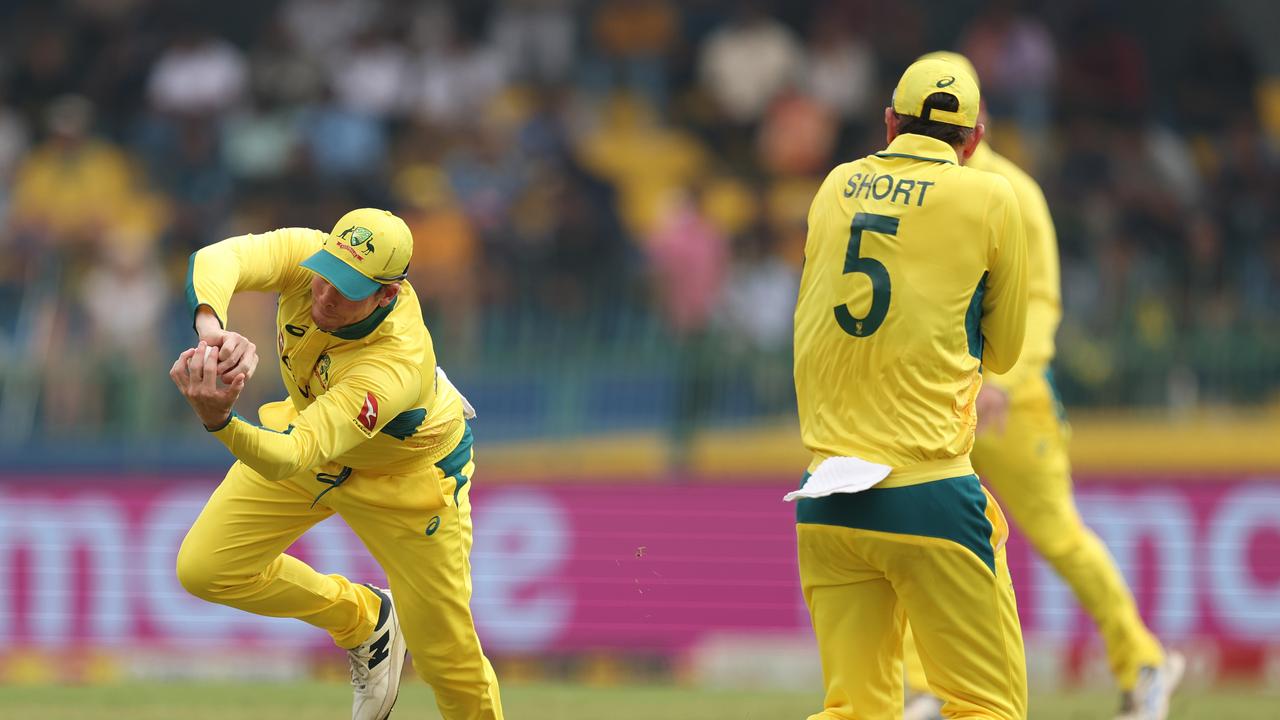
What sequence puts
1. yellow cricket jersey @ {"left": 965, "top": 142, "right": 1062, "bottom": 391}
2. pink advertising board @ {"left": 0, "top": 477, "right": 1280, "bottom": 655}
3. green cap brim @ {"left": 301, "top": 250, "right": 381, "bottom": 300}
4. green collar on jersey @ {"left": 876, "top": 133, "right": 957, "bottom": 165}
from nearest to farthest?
1. green collar on jersey @ {"left": 876, "top": 133, "right": 957, "bottom": 165}
2. green cap brim @ {"left": 301, "top": 250, "right": 381, "bottom": 300}
3. yellow cricket jersey @ {"left": 965, "top": 142, "right": 1062, "bottom": 391}
4. pink advertising board @ {"left": 0, "top": 477, "right": 1280, "bottom": 655}

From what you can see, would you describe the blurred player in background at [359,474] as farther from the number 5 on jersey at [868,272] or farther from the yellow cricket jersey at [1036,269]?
the yellow cricket jersey at [1036,269]

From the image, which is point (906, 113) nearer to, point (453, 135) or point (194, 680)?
point (194, 680)

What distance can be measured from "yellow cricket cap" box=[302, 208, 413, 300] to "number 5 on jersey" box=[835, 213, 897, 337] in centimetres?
158

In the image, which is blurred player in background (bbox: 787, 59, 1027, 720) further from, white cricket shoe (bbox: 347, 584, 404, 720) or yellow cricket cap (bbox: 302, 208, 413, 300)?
white cricket shoe (bbox: 347, 584, 404, 720)

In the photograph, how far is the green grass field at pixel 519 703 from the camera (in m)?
9.58

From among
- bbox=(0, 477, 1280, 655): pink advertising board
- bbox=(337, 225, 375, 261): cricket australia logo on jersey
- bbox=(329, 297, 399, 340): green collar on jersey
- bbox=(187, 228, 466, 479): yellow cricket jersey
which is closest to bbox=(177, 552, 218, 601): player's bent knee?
bbox=(187, 228, 466, 479): yellow cricket jersey

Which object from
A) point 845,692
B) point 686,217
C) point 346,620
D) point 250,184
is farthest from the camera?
point 250,184

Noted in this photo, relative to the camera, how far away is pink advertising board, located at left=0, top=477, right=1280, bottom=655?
1185 cm

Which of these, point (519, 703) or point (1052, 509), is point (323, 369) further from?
point (519, 703)

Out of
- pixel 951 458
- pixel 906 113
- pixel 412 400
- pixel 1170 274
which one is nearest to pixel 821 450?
pixel 951 458

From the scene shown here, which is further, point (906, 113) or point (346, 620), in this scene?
point (346, 620)

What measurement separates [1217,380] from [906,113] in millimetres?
7862

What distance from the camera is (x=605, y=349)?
1387cm

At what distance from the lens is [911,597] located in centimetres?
609
